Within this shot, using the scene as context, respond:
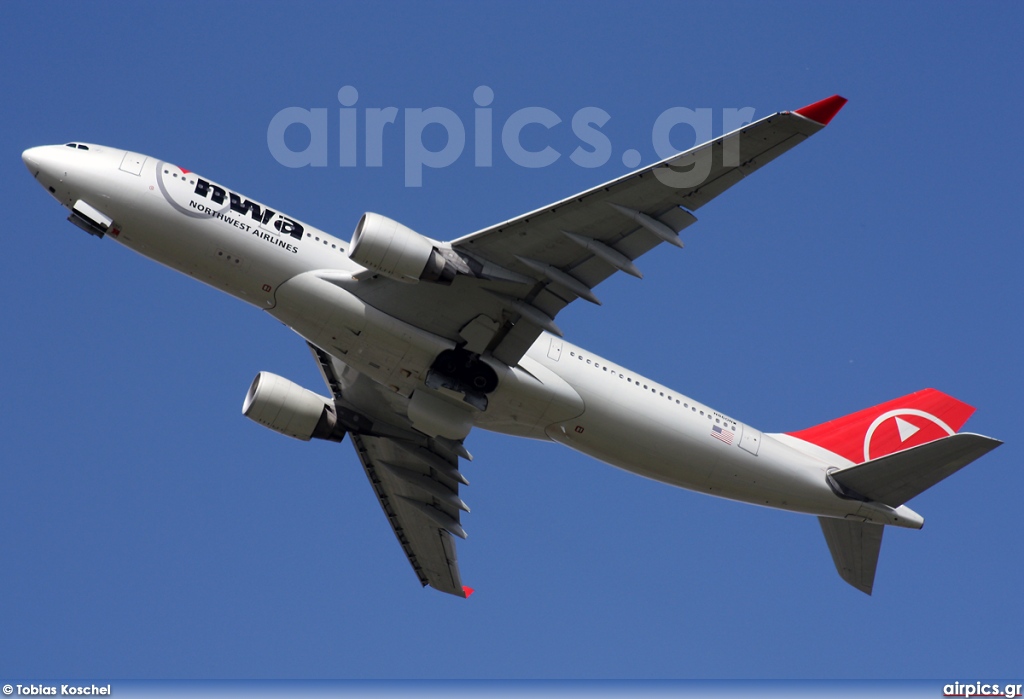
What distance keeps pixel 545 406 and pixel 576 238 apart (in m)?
5.12

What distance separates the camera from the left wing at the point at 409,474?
35875mm

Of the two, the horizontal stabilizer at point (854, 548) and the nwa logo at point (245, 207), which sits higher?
the nwa logo at point (245, 207)

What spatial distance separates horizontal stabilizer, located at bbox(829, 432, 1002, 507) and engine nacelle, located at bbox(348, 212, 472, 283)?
13.7 metres

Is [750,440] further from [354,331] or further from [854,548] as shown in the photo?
[354,331]

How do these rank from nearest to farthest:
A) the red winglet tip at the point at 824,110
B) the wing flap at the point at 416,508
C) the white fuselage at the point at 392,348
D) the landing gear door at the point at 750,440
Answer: the red winglet tip at the point at 824,110
the white fuselage at the point at 392,348
the landing gear door at the point at 750,440
the wing flap at the point at 416,508

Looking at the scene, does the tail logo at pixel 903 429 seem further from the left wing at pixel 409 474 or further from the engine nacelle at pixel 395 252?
the engine nacelle at pixel 395 252

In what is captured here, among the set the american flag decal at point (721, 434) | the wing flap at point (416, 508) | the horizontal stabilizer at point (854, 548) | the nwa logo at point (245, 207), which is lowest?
the wing flap at point (416, 508)

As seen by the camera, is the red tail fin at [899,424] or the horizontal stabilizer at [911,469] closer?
the horizontal stabilizer at [911,469]

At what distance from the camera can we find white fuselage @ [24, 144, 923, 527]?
2892cm

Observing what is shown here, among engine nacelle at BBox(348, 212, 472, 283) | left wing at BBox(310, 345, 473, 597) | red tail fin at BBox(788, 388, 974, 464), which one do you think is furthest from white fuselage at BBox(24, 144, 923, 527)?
left wing at BBox(310, 345, 473, 597)

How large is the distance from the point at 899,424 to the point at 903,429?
0.66ft

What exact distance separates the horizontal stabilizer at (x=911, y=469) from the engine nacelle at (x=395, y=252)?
13736mm

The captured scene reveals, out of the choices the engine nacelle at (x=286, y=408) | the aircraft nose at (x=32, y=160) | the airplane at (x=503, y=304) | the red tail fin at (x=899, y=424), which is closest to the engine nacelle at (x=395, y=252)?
the airplane at (x=503, y=304)

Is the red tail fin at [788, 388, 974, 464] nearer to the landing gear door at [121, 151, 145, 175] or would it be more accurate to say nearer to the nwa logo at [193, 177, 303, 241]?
the nwa logo at [193, 177, 303, 241]
